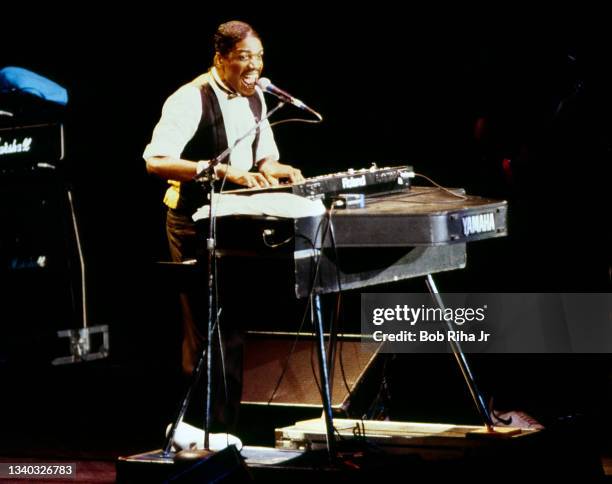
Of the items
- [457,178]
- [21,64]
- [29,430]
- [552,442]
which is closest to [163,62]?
[21,64]

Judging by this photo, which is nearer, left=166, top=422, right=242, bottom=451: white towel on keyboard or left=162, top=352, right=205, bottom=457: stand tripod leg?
left=162, top=352, right=205, bottom=457: stand tripod leg

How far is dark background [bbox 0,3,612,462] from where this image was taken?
4.69 m

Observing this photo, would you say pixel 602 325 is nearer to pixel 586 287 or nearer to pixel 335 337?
pixel 586 287

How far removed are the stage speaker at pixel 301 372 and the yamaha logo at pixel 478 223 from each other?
94 centimetres

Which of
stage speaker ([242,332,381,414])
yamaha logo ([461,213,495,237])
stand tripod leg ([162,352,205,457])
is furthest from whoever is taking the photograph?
stage speaker ([242,332,381,414])

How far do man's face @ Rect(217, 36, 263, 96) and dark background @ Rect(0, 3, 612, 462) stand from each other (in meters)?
1.45

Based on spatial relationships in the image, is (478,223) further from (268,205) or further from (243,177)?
(243,177)

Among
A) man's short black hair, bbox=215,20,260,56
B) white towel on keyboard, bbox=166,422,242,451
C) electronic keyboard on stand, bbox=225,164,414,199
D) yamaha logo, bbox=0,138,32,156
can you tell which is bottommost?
white towel on keyboard, bbox=166,422,242,451

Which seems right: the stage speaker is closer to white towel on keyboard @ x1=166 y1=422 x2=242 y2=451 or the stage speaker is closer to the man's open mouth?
white towel on keyboard @ x1=166 y1=422 x2=242 y2=451

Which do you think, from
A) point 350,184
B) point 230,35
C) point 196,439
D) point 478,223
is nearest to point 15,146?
point 230,35

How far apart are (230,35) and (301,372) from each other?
4.99 ft

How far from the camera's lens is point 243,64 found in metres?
4.05

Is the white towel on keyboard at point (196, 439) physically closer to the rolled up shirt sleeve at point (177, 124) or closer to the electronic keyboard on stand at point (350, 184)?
the electronic keyboard on stand at point (350, 184)

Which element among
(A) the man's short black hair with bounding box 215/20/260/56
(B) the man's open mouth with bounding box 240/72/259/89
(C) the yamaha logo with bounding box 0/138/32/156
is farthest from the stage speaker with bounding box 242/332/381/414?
(C) the yamaha logo with bounding box 0/138/32/156
